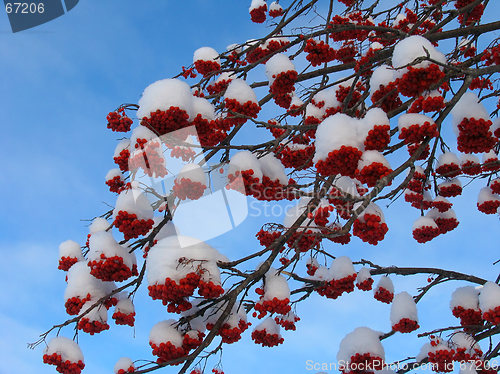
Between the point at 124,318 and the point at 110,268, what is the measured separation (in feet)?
2.61

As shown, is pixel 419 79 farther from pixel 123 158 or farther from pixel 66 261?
pixel 66 261

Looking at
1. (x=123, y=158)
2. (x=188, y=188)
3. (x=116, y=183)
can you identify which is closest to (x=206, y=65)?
(x=116, y=183)

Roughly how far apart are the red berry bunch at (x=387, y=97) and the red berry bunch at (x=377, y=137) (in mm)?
836

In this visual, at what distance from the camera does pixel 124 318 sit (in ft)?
13.1

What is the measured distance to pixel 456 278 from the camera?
6379 millimetres

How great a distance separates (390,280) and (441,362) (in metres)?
1.46

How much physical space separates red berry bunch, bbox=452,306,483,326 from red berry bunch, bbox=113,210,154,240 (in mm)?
4188

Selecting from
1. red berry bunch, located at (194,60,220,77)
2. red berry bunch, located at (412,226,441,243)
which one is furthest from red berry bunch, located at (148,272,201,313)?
red berry bunch, located at (412,226,441,243)

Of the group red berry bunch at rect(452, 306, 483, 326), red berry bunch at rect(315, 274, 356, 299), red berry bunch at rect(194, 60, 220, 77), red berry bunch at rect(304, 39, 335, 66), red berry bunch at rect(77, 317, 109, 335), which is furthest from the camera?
red berry bunch at rect(194, 60, 220, 77)

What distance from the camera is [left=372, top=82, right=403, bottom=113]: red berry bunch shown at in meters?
3.76

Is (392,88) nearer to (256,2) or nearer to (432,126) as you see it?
(432,126)

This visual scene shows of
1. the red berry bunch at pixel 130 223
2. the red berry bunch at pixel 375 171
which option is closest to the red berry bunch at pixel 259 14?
the red berry bunch at pixel 130 223

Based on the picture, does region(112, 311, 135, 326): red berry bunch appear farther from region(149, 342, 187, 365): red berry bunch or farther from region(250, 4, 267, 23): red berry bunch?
region(250, 4, 267, 23): red berry bunch

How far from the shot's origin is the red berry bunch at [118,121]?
4.30m
